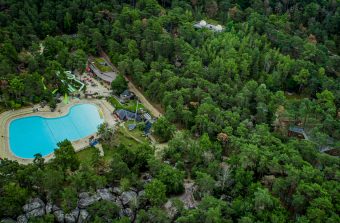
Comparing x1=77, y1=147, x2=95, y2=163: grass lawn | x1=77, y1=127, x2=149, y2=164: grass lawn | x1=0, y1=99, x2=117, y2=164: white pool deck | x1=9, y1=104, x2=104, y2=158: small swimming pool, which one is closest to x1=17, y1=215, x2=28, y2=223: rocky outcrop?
x1=0, y1=99, x2=117, y2=164: white pool deck

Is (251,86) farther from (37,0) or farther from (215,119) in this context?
(37,0)

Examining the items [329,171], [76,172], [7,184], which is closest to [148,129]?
[76,172]

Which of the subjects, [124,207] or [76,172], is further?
[76,172]

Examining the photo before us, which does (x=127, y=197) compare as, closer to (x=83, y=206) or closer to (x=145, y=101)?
(x=83, y=206)

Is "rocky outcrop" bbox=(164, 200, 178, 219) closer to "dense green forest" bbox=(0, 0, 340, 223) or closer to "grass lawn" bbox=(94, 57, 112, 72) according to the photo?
"dense green forest" bbox=(0, 0, 340, 223)

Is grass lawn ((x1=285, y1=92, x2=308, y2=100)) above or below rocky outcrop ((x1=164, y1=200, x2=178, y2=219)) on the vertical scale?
above

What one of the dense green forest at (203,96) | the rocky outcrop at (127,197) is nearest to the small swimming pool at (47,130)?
the dense green forest at (203,96)

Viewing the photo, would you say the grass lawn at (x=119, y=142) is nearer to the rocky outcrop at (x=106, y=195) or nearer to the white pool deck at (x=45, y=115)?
the white pool deck at (x=45, y=115)
